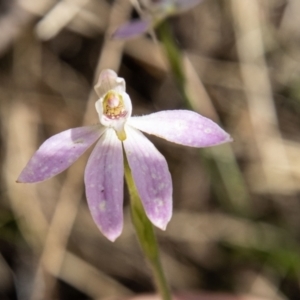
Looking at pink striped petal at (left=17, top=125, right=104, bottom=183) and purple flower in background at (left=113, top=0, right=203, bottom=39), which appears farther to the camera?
purple flower in background at (left=113, top=0, right=203, bottom=39)

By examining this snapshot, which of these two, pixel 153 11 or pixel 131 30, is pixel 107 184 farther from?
pixel 153 11

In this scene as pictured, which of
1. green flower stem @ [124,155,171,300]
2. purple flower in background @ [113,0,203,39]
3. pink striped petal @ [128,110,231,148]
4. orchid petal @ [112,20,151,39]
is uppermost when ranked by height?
purple flower in background @ [113,0,203,39]

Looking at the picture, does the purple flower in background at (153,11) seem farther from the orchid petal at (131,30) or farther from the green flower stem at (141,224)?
the green flower stem at (141,224)

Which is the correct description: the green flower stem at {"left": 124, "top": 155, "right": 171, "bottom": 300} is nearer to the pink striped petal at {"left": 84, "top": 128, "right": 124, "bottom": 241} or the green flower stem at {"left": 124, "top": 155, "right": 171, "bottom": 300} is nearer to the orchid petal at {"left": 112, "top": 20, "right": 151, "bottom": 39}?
the pink striped petal at {"left": 84, "top": 128, "right": 124, "bottom": 241}

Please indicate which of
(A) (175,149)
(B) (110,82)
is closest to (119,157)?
(B) (110,82)

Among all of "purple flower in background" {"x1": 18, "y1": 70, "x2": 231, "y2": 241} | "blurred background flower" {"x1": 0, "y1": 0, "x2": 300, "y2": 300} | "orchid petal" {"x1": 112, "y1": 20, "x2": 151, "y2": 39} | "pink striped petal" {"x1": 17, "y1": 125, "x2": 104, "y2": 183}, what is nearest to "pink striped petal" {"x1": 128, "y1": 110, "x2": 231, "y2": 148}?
"purple flower in background" {"x1": 18, "y1": 70, "x2": 231, "y2": 241}

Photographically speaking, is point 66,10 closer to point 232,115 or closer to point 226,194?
point 232,115

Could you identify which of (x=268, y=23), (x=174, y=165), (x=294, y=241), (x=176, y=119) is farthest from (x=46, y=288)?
(x=268, y=23)

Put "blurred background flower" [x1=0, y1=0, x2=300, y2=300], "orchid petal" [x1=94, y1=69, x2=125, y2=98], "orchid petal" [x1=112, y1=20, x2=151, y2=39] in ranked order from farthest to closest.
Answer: "blurred background flower" [x1=0, y1=0, x2=300, y2=300] → "orchid petal" [x1=112, y1=20, x2=151, y2=39] → "orchid petal" [x1=94, y1=69, x2=125, y2=98]
